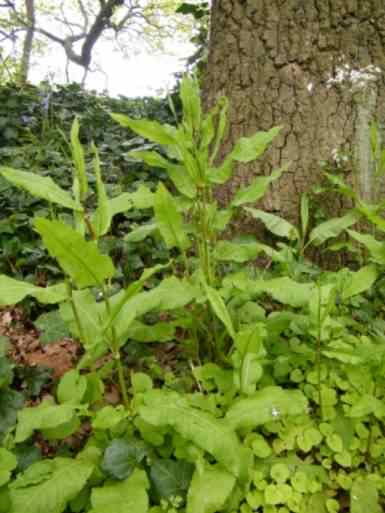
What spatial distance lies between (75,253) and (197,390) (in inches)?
32.3

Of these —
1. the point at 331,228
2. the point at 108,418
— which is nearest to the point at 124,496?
the point at 108,418

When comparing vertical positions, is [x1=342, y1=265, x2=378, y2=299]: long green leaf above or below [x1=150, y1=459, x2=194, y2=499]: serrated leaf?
above

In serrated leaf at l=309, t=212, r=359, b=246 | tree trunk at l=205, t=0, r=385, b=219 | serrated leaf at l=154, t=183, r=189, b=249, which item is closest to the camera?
serrated leaf at l=154, t=183, r=189, b=249

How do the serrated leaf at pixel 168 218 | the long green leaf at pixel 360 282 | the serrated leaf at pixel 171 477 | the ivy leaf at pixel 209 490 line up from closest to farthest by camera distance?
1. the ivy leaf at pixel 209 490
2. the serrated leaf at pixel 171 477
3. the serrated leaf at pixel 168 218
4. the long green leaf at pixel 360 282

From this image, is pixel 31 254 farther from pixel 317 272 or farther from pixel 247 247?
pixel 317 272

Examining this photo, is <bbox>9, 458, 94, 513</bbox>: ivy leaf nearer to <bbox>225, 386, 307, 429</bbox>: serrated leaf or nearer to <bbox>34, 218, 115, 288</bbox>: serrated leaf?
<bbox>225, 386, 307, 429</bbox>: serrated leaf

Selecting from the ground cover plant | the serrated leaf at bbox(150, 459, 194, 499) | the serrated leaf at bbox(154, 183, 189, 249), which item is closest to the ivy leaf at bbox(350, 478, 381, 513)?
the ground cover plant

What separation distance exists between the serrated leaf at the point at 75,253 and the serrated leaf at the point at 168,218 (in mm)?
346

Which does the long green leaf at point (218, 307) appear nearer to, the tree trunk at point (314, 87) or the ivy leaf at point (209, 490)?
the ivy leaf at point (209, 490)

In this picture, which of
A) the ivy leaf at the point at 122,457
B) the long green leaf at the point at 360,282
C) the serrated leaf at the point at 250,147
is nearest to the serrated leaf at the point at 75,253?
the ivy leaf at the point at 122,457

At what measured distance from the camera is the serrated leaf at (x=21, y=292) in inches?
43.1

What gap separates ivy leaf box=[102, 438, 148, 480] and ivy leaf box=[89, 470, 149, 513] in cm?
2

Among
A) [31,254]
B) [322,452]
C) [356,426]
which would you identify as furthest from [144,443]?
[31,254]

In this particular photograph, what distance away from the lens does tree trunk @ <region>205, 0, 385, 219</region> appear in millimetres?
2029
